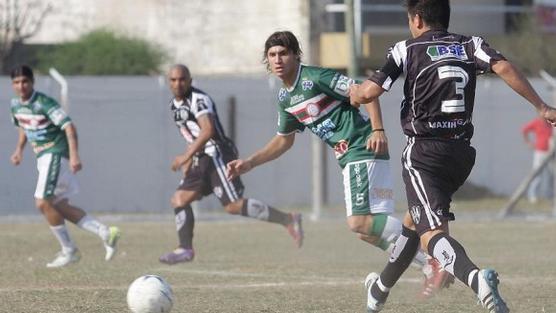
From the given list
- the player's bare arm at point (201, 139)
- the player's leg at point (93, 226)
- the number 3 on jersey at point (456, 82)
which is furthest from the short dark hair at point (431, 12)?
the player's leg at point (93, 226)

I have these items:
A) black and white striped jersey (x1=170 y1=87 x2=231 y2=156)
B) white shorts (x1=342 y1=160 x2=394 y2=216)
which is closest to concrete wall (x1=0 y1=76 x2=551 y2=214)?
black and white striped jersey (x1=170 y1=87 x2=231 y2=156)

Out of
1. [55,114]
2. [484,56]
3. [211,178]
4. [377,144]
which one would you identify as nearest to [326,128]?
[377,144]

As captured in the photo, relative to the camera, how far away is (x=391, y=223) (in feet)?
29.8

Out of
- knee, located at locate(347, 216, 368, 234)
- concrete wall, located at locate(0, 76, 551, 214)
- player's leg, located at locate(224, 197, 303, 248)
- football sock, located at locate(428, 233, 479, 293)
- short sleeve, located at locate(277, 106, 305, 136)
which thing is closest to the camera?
football sock, located at locate(428, 233, 479, 293)

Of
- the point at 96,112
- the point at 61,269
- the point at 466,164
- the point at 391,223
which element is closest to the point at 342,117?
the point at 391,223

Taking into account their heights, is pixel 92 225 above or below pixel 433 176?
below

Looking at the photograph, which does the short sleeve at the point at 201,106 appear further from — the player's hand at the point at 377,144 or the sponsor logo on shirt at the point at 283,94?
the player's hand at the point at 377,144

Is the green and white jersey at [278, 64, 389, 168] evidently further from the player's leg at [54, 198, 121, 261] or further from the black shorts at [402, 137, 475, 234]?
the player's leg at [54, 198, 121, 261]

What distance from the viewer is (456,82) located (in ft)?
23.1

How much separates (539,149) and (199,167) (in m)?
11.9

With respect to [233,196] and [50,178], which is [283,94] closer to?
[233,196]

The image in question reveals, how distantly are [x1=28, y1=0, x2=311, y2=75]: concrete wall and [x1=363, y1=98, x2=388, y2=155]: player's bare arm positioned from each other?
92.5 ft

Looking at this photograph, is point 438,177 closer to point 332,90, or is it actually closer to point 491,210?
point 332,90

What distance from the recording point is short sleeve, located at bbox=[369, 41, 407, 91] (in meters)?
7.01
